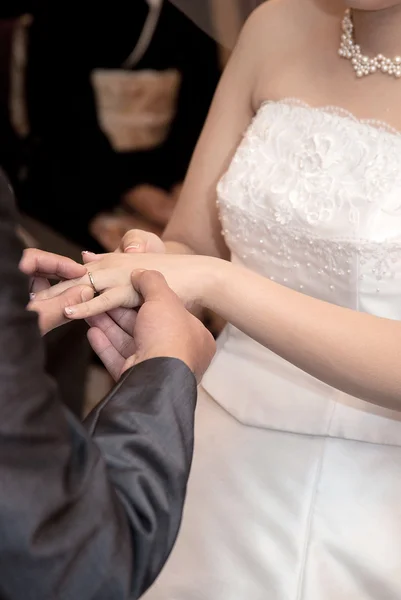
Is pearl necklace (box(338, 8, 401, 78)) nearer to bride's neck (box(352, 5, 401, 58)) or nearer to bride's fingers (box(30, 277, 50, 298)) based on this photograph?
bride's neck (box(352, 5, 401, 58))

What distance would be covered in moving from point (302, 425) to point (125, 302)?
34cm

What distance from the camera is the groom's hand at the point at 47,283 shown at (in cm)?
89

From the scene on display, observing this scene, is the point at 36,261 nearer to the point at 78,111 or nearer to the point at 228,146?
the point at 228,146

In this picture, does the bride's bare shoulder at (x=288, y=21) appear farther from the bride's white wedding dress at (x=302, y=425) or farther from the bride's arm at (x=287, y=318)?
the bride's arm at (x=287, y=318)

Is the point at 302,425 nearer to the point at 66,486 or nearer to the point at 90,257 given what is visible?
the point at 90,257

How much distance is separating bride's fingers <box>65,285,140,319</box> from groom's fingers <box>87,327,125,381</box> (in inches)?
1.2

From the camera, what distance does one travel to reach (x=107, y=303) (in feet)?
3.01

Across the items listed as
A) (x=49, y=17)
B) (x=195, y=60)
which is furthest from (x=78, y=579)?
(x=49, y=17)

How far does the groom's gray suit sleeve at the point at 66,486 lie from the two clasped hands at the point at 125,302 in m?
0.13

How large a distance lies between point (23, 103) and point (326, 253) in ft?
7.02

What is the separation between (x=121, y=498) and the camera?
0.64m

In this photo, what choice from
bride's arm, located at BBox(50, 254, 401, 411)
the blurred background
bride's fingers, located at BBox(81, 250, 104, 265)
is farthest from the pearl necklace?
the blurred background

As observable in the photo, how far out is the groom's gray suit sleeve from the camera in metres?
0.56

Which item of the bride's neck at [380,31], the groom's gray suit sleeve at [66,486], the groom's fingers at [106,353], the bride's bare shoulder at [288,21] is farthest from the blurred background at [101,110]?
the groom's gray suit sleeve at [66,486]
